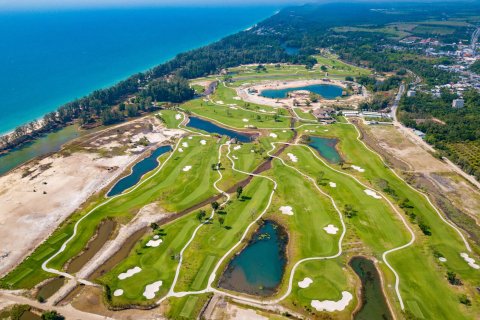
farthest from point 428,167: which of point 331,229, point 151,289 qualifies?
point 151,289

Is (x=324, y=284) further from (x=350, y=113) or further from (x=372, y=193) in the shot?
(x=350, y=113)

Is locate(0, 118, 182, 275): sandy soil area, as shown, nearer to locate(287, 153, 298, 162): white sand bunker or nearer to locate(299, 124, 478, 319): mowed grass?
locate(287, 153, 298, 162): white sand bunker

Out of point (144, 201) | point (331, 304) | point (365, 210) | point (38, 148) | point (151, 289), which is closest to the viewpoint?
point (331, 304)

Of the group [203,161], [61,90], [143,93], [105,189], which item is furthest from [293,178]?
[61,90]

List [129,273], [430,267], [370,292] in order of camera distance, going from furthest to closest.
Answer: [430,267] → [129,273] → [370,292]

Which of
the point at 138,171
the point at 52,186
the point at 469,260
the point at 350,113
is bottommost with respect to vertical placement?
the point at 350,113

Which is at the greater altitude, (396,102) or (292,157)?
(292,157)

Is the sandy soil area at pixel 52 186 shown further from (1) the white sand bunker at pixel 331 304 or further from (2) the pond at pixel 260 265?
(1) the white sand bunker at pixel 331 304

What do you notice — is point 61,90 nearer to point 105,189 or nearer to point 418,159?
point 105,189

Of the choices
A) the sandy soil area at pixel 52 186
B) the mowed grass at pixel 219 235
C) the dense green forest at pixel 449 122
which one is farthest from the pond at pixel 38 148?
the dense green forest at pixel 449 122
